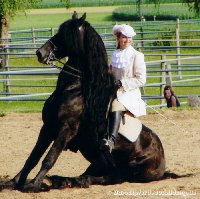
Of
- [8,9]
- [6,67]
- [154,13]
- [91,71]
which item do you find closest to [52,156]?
[91,71]

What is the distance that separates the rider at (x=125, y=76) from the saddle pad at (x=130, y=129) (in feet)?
0.28

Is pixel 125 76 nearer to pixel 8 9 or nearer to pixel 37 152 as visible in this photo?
pixel 37 152

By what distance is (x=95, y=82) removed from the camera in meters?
7.83

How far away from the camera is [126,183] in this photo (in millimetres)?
8188

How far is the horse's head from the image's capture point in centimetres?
776

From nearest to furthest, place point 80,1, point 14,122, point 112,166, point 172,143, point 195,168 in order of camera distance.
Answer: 1. point 112,166
2. point 195,168
3. point 172,143
4. point 14,122
5. point 80,1

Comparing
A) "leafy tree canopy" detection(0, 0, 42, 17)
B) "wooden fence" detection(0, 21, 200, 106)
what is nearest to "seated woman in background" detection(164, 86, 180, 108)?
"wooden fence" detection(0, 21, 200, 106)

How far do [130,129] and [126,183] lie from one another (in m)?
0.57

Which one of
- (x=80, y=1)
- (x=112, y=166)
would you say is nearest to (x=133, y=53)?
(x=112, y=166)

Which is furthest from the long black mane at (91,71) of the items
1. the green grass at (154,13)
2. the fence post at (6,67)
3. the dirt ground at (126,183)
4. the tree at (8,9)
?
the green grass at (154,13)

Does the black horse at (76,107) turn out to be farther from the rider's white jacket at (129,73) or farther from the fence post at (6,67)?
the fence post at (6,67)

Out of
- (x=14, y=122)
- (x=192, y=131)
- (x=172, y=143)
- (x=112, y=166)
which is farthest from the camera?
(x=14, y=122)

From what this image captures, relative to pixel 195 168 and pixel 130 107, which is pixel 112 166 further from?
pixel 195 168

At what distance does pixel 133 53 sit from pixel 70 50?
62cm
